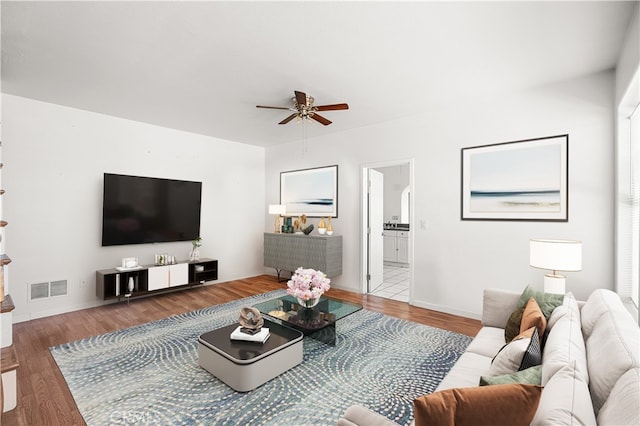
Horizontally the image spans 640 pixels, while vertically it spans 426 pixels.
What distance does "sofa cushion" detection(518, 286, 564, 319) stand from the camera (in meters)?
2.17

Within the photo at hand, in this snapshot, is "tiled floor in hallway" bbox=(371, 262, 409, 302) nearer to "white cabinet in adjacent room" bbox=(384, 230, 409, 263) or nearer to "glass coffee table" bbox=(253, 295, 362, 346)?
"white cabinet in adjacent room" bbox=(384, 230, 409, 263)

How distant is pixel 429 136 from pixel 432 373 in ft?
10.0

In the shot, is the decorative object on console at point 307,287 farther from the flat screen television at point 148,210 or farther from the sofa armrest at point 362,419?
the flat screen television at point 148,210

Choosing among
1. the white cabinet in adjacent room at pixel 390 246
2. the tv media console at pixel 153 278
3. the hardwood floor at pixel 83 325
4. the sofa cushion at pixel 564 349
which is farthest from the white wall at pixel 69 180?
the sofa cushion at pixel 564 349

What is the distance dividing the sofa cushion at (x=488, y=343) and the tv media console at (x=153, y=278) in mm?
4322

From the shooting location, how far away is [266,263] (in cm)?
621

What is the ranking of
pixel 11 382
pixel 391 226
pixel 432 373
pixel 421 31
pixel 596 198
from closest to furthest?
pixel 11 382 → pixel 421 31 → pixel 432 373 → pixel 596 198 → pixel 391 226

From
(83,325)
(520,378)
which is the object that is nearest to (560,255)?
(520,378)

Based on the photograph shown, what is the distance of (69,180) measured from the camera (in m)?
4.25

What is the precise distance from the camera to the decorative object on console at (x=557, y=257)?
9.20ft

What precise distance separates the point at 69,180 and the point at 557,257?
585 centimetres

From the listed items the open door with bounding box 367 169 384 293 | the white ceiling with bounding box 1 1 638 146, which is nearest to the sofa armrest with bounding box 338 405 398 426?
the white ceiling with bounding box 1 1 638 146

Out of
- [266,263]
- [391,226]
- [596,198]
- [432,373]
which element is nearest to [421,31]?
[596,198]

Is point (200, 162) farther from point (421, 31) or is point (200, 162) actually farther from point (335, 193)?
point (421, 31)
